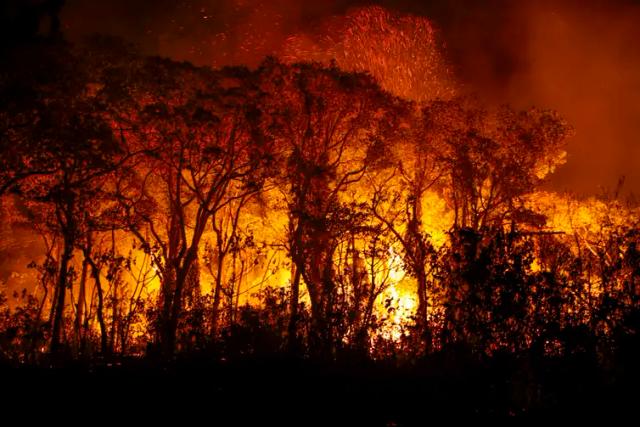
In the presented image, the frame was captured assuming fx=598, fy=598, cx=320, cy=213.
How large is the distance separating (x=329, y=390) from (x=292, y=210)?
11059 millimetres

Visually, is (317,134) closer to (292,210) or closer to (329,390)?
(292,210)

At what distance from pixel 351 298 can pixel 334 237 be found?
18.4 ft

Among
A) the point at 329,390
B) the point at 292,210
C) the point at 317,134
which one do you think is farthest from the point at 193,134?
the point at 329,390

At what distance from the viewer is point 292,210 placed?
61.5ft

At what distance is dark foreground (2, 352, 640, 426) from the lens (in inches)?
276

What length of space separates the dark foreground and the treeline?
770mm

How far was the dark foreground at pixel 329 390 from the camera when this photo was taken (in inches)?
276

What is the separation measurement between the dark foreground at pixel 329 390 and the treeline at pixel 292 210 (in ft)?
2.53

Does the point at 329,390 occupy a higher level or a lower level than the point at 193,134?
lower

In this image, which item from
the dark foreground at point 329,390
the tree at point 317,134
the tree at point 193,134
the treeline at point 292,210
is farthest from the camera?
the tree at point 317,134

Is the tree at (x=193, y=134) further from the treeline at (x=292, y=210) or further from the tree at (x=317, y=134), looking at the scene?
the tree at (x=317, y=134)

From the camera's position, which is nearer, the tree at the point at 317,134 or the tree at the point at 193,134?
the tree at the point at 193,134

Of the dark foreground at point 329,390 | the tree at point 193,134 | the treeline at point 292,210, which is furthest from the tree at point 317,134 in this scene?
the dark foreground at point 329,390

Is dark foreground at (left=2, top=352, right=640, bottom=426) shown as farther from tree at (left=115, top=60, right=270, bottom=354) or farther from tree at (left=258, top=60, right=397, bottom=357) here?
tree at (left=258, top=60, right=397, bottom=357)
